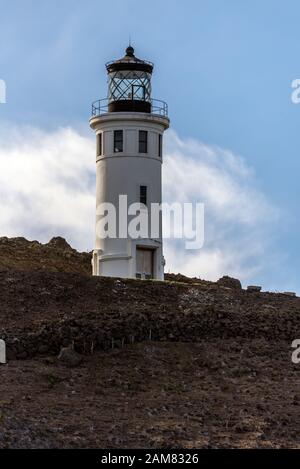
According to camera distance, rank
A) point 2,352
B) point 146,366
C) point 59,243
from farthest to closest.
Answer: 1. point 59,243
2. point 146,366
3. point 2,352

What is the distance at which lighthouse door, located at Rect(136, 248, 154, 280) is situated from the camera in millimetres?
50594

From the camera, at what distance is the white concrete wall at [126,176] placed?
50.1 m

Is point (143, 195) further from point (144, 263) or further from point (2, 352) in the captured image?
point (2, 352)

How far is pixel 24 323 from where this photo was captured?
136 ft

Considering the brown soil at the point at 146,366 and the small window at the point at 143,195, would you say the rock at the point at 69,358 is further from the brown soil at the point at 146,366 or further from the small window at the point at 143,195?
the small window at the point at 143,195

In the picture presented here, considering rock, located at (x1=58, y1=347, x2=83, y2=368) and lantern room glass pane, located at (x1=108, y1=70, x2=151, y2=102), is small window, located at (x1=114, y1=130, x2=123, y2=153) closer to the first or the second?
lantern room glass pane, located at (x1=108, y1=70, x2=151, y2=102)

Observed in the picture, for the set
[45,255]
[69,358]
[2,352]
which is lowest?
[69,358]

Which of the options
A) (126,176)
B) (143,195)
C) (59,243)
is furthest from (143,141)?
(59,243)

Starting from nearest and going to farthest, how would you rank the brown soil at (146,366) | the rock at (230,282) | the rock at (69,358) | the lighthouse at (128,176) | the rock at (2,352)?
the brown soil at (146,366), the rock at (2,352), the rock at (69,358), the lighthouse at (128,176), the rock at (230,282)

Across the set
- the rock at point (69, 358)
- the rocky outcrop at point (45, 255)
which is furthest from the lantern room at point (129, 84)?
the rock at point (69, 358)

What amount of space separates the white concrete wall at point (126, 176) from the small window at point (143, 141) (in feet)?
0.34

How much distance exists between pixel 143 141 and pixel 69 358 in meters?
12.4

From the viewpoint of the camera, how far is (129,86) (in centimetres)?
5138
